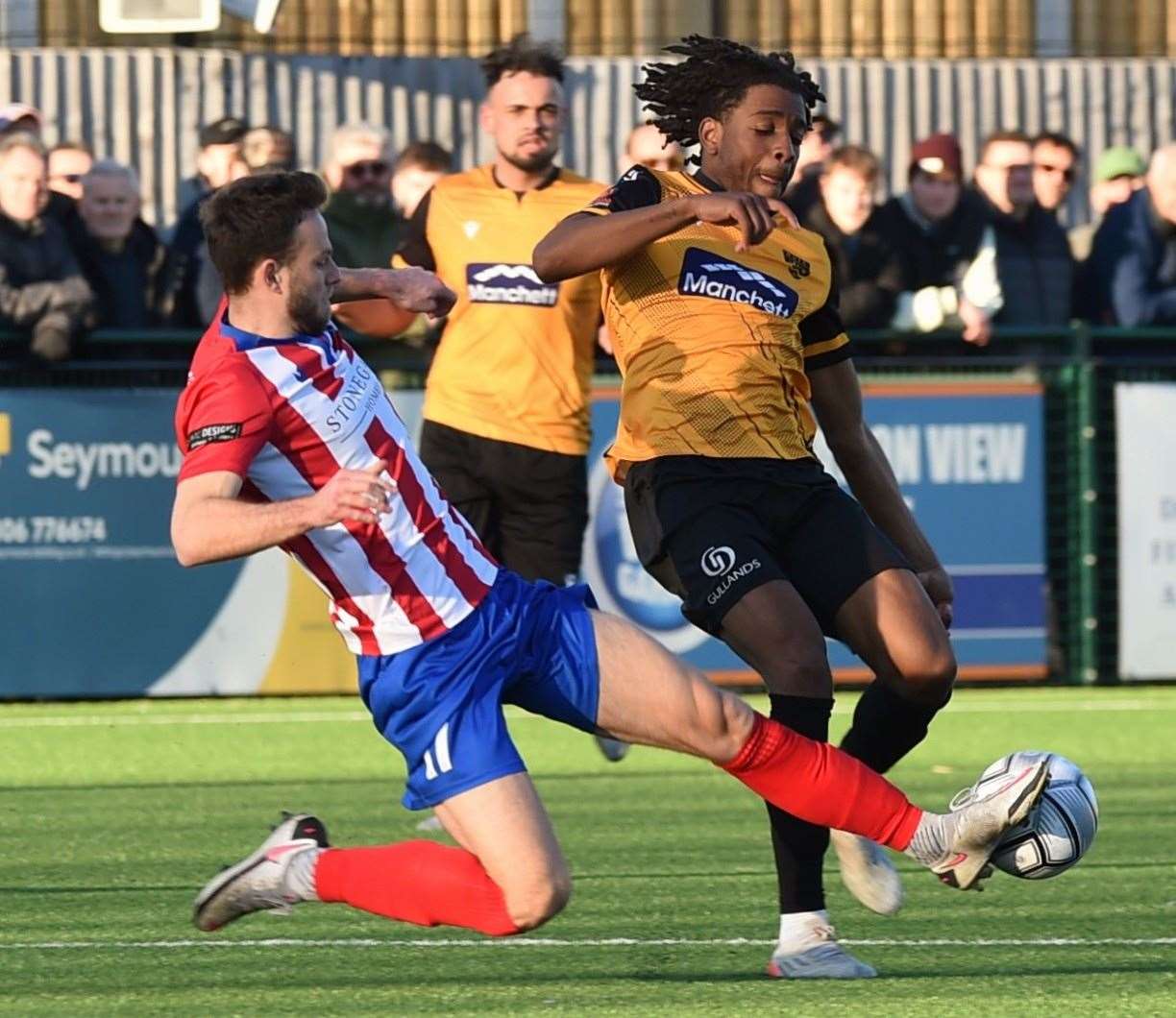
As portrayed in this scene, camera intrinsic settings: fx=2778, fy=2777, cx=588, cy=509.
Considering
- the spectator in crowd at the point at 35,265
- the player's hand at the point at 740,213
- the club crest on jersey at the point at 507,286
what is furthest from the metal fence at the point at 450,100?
the player's hand at the point at 740,213

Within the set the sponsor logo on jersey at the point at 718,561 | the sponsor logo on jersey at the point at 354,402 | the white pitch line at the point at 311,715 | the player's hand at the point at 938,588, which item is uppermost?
the sponsor logo on jersey at the point at 354,402

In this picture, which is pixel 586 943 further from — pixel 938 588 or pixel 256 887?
pixel 938 588

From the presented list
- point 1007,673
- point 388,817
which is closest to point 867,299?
point 1007,673

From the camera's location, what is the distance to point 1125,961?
6102 mm

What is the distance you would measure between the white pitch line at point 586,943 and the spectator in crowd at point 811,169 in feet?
19.7

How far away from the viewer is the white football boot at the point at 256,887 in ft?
19.0

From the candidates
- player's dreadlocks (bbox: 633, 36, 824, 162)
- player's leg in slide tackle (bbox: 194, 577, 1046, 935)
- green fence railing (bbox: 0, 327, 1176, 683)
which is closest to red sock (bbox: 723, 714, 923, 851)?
player's leg in slide tackle (bbox: 194, 577, 1046, 935)

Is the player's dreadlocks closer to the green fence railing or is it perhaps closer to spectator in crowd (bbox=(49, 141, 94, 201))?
the green fence railing

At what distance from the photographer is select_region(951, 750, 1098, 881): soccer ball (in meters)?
5.57

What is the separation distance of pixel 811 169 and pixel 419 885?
24.0 feet

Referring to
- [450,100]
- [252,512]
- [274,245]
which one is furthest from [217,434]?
[450,100]

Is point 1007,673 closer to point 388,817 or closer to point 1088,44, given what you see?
point 388,817

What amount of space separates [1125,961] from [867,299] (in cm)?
660

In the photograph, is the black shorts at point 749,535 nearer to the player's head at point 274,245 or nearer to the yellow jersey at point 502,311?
the player's head at point 274,245
